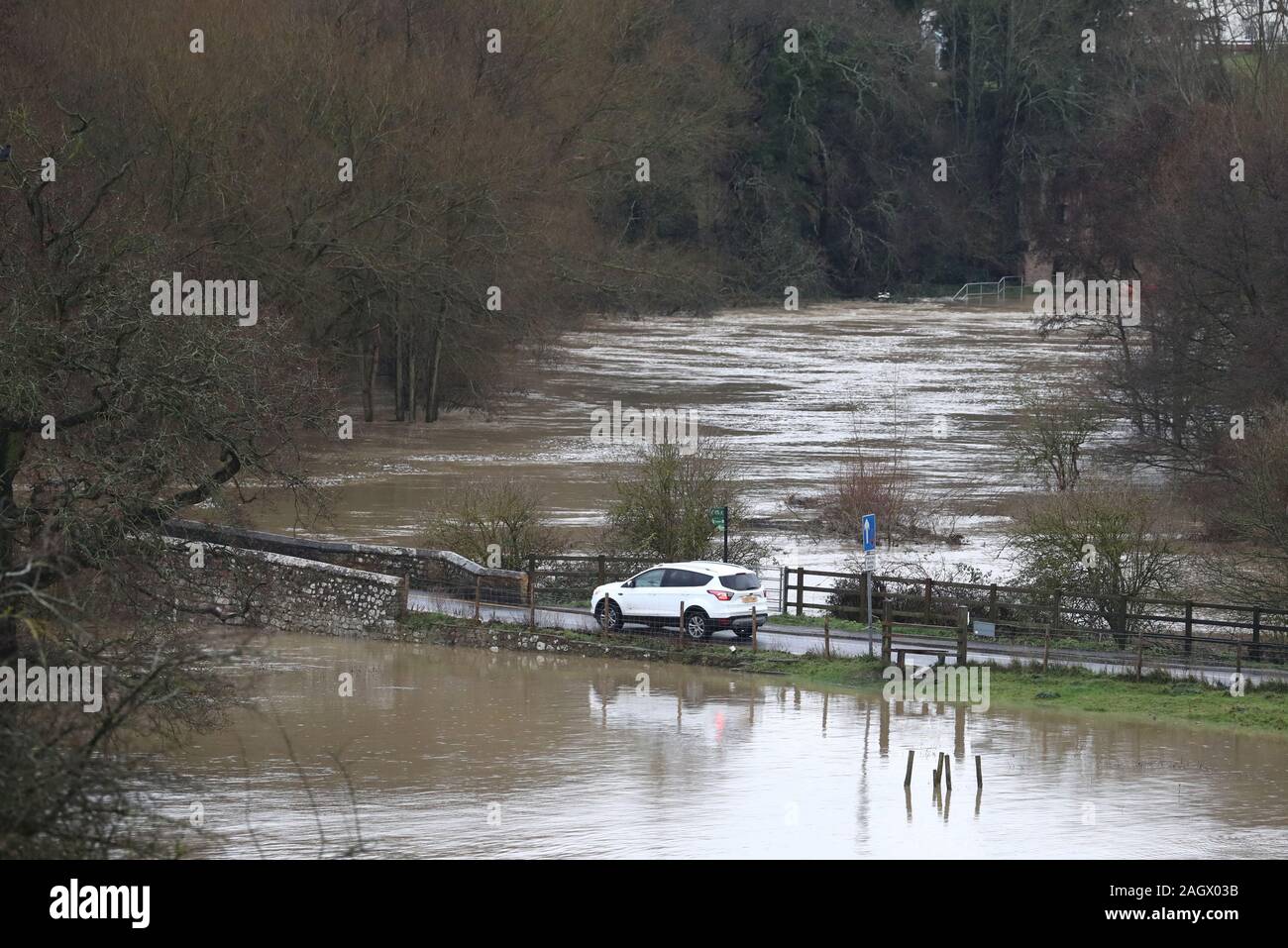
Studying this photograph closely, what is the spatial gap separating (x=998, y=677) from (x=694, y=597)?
5.24 m

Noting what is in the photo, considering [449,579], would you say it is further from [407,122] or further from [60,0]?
[60,0]

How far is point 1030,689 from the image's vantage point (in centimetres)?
2592

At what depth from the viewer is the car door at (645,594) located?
2964 cm

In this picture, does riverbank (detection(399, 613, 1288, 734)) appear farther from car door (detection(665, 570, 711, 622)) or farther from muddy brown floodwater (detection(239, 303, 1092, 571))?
muddy brown floodwater (detection(239, 303, 1092, 571))

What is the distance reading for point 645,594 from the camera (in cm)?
2975

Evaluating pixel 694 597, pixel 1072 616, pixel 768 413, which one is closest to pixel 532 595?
pixel 694 597

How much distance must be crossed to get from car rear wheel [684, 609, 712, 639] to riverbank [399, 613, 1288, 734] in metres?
0.31

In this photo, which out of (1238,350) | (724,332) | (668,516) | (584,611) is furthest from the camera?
(724,332)

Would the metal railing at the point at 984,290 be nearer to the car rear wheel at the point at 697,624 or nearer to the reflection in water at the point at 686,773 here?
the car rear wheel at the point at 697,624

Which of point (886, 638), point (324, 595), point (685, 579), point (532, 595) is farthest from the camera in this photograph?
point (324, 595)

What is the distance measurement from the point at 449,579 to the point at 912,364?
48556 millimetres

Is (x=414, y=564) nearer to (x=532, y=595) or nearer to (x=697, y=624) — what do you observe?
(x=532, y=595)

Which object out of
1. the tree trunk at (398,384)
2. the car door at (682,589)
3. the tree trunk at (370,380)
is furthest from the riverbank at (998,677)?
the tree trunk at (398,384)

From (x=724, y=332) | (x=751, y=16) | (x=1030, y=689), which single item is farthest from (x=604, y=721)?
(x=751, y=16)
